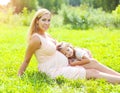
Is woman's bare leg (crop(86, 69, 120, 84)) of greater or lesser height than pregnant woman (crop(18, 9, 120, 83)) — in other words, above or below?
below

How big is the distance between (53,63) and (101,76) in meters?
0.92

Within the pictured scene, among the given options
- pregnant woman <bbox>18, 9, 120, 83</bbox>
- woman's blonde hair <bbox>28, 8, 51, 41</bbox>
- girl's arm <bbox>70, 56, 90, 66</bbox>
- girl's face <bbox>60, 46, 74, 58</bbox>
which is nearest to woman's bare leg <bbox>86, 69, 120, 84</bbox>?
pregnant woman <bbox>18, 9, 120, 83</bbox>

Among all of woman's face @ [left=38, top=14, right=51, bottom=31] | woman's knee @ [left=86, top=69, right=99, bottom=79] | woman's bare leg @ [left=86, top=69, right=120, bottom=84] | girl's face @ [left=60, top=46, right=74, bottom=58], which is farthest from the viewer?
girl's face @ [left=60, top=46, right=74, bottom=58]

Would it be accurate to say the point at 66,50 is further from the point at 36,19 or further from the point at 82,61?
the point at 36,19

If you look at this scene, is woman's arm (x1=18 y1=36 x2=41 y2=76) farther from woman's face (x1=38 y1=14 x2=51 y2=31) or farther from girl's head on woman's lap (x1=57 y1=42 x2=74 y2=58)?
girl's head on woman's lap (x1=57 y1=42 x2=74 y2=58)

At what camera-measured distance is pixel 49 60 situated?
7605mm

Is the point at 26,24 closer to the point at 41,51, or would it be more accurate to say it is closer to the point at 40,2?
the point at 41,51

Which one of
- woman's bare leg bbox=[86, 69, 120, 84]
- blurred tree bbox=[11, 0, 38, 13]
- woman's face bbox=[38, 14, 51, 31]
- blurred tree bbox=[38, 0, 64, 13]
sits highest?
woman's face bbox=[38, 14, 51, 31]

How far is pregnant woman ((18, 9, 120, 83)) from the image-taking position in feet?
24.2

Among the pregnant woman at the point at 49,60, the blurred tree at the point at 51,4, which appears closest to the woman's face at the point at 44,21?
the pregnant woman at the point at 49,60

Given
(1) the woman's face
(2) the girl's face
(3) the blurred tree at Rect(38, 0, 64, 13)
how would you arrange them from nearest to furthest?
(1) the woman's face → (2) the girl's face → (3) the blurred tree at Rect(38, 0, 64, 13)

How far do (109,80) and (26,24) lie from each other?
1659 centimetres

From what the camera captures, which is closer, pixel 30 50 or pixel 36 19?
pixel 30 50

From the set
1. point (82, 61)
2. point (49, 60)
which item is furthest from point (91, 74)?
point (49, 60)
